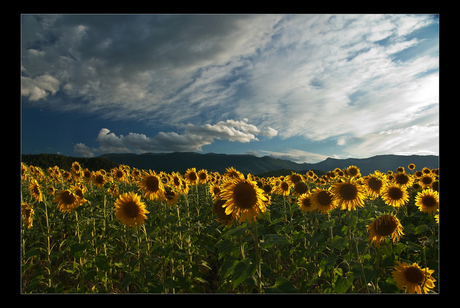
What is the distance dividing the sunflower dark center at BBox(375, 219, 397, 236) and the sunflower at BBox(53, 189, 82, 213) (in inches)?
214

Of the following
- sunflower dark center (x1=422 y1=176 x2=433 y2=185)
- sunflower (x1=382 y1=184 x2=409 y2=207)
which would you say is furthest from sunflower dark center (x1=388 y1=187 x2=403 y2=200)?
sunflower dark center (x1=422 y1=176 x2=433 y2=185)

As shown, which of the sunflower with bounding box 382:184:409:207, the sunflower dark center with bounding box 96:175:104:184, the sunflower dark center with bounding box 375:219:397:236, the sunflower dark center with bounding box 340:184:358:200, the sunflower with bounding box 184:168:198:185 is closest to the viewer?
the sunflower dark center with bounding box 375:219:397:236

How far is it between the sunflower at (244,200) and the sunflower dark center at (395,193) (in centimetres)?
403

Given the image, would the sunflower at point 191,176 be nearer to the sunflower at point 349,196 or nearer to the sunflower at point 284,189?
the sunflower at point 284,189

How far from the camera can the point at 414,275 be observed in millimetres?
2418

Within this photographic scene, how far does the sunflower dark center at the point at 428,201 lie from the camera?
4.24m

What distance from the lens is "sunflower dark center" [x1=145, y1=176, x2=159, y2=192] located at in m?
3.88

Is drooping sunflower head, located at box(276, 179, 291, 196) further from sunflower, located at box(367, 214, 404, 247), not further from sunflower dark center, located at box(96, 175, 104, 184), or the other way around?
sunflower dark center, located at box(96, 175, 104, 184)

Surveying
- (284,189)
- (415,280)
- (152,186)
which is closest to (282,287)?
(415,280)
